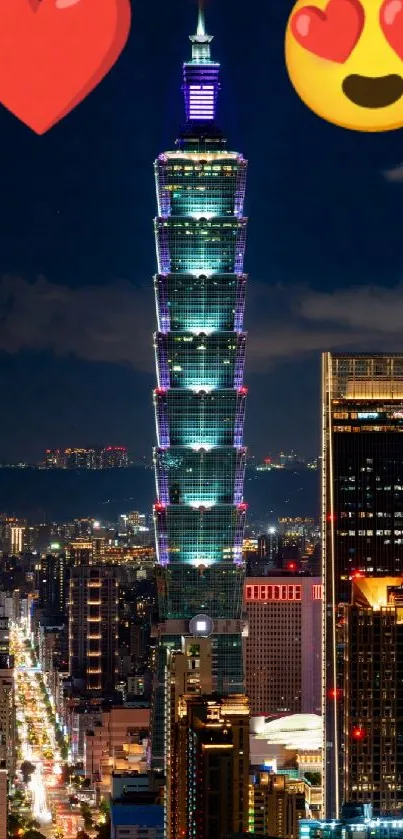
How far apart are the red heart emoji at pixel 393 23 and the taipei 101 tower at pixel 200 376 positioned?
12.4 metres

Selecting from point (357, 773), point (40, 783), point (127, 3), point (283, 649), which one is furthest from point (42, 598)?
point (127, 3)

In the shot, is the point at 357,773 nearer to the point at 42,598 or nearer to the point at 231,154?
the point at 231,154

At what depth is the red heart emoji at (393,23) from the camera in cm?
122

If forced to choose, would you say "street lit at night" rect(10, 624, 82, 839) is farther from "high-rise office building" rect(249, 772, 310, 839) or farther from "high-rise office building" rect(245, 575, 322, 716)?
"high-rise office building" rect(249, 772, 310, 839)

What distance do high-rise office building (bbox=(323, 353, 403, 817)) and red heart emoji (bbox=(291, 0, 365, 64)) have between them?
10.1 metres

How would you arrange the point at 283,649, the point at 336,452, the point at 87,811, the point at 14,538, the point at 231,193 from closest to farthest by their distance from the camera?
the point at 336,452 → the point at 87,811 → the point at 231,193 → the point at 283,649 → the point at 14,538

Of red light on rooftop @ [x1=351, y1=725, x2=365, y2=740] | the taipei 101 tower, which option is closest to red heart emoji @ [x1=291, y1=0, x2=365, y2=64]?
red light on rooftop @ [x1=351, y1=725, x2=365, y2=740]

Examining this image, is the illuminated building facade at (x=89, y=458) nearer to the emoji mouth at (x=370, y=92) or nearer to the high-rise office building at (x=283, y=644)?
the high-rise office building at (x=283, y=644)

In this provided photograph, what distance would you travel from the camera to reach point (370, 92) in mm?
1241

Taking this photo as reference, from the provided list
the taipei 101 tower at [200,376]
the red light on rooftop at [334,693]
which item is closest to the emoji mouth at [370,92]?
the red light on rooftop at [334,693]

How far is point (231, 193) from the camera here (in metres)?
13.6

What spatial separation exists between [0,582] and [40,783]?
28.0 feet

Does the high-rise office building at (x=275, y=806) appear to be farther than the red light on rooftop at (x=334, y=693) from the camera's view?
No

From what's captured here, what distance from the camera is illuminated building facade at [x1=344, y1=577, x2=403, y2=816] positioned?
8.38 metres
